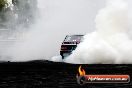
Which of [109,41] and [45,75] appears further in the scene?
[109,41]

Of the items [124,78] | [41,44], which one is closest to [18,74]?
[124,78]

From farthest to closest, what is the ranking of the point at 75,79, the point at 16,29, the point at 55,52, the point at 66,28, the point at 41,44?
1. the point at 16,29
2. the point at 66,28
3. the point at 41,44
4. the point at 55,52
5. the point at 75,79

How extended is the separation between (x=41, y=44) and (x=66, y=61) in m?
7.88

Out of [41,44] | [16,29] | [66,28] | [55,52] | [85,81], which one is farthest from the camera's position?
[16,29]

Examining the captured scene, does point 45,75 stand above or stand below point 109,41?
below

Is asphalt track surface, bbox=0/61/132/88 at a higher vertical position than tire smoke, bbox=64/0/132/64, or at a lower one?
lower

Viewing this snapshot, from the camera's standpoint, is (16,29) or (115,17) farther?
(16,29)

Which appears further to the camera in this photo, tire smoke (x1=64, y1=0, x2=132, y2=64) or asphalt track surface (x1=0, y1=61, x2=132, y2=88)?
tire smoke (x1=64, y1=0, x2=132, y2=64)

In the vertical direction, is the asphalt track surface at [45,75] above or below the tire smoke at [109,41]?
below

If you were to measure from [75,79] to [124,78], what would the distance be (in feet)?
5.15

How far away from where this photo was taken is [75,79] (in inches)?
652

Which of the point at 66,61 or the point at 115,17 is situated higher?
the point at 115,17

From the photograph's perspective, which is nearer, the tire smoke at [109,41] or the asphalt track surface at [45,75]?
the asphalt track surface at [45,75]

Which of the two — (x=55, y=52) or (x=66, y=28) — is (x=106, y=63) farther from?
(x=66, y=28)
